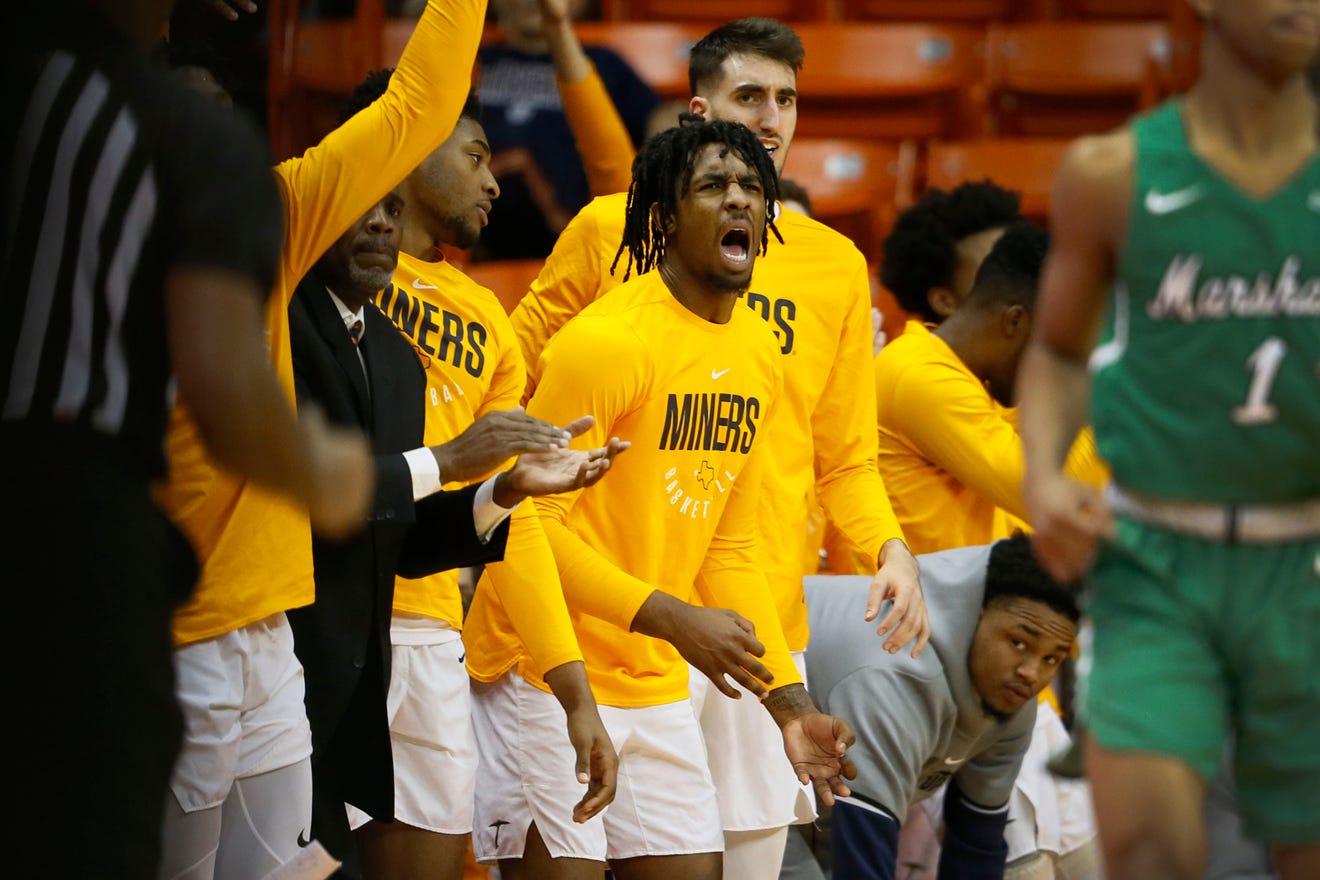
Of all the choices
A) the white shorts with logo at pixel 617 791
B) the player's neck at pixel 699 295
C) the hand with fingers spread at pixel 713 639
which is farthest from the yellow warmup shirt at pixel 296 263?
the white shorts with logo at pixel 617 791

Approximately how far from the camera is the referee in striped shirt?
218cm

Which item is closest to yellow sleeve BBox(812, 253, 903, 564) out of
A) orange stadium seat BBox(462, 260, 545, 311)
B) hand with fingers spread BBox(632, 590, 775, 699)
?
hand with fingers spread BBox(632, 590, 775, 699)

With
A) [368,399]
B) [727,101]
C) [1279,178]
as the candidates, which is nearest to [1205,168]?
[1279,178]

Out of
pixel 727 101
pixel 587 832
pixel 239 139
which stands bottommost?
pixel 587 832

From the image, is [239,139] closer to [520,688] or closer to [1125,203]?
[1125,203]

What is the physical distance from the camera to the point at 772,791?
4.37 m

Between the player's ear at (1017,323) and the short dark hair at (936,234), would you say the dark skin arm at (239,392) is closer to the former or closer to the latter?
the player's ear at (1017,323)

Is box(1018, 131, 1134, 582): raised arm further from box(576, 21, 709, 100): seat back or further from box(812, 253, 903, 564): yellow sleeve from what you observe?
box(576, 21, 709, 100): seat back

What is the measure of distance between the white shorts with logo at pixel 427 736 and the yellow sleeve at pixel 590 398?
1.18ft

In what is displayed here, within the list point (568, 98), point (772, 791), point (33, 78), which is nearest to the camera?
point (33, 78)

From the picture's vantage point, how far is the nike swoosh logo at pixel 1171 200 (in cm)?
248

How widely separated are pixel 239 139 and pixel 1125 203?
3.78 ft

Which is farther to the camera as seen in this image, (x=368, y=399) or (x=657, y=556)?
(x=657, y=556)

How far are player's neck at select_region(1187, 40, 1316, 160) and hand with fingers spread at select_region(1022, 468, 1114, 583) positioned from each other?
502mm
